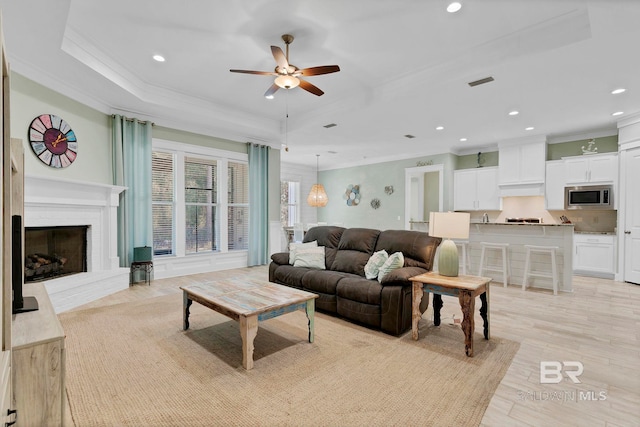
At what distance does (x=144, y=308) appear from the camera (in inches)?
149

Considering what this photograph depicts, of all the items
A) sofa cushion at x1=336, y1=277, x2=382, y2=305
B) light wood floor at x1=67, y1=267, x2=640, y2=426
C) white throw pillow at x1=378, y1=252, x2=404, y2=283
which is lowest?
light wood floor at x1=67, y1=267, x2=640, y2=426

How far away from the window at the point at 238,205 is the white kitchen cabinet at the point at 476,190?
498cm

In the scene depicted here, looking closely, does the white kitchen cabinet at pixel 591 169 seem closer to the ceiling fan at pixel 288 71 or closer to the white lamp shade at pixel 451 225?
the white lamp shade at pixel 451 225

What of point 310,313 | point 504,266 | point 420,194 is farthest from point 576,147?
point 310,313

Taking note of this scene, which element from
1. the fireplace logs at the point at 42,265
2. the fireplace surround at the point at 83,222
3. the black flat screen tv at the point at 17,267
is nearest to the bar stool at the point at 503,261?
the black flat screen tv at the point at 17,267

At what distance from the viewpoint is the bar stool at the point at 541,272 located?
14.9 ft

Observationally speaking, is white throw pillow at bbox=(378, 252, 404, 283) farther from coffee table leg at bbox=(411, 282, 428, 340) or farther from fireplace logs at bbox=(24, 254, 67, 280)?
fireplace logs at bbox=(24, 254, 67, 280)

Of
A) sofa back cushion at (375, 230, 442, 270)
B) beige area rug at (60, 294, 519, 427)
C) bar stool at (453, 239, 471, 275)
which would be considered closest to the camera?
beige area rug at (60, 294, 519, 427)

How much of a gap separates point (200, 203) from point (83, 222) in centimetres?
199

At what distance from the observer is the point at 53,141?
13.0 feet

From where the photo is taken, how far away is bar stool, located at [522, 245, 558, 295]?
455cm

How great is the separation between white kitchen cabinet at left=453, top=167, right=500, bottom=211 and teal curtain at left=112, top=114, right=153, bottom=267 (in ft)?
21.7

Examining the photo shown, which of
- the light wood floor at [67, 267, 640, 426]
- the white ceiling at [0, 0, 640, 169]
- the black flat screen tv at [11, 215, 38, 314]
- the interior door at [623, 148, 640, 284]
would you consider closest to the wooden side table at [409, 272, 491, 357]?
the light wood floor at [67, 267, 640, 426]

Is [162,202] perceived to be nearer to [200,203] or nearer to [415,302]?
[200,203]
